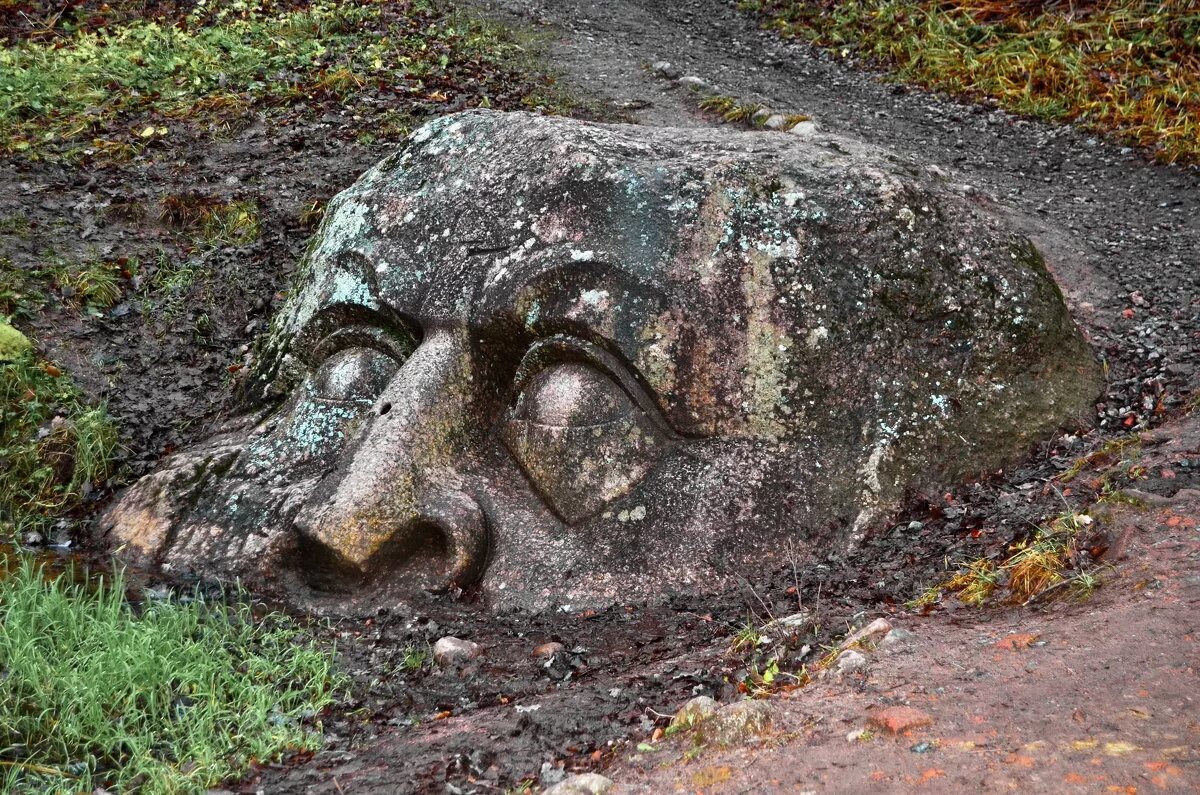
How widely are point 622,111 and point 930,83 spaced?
9.28ft

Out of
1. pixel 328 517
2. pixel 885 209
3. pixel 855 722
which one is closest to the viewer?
pixel 855 722

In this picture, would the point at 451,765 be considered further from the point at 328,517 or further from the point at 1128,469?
the point at 1128,469

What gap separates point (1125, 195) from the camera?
6.82m

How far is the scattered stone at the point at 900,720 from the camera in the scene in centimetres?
259

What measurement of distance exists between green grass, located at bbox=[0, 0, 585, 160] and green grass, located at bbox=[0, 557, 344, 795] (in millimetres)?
4922

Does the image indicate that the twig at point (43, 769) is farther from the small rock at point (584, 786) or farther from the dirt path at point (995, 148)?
the dirt path at point (995, 148)

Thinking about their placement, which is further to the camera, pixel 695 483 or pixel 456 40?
pixel 456 40

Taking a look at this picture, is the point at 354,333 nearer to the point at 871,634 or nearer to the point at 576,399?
the point at 576,399

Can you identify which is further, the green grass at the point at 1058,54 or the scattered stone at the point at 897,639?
the green grass at the point at 1058,54

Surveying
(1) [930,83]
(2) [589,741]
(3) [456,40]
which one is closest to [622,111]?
(3) [456,40]

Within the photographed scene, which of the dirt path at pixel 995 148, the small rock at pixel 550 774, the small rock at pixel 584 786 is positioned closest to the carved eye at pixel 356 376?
the small rock at pixel 550 774

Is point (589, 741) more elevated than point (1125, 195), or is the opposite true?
point (1125, 195)

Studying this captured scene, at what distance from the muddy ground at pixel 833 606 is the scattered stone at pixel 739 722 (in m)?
0.04

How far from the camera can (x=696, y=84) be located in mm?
8828
